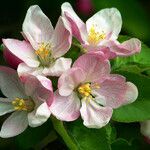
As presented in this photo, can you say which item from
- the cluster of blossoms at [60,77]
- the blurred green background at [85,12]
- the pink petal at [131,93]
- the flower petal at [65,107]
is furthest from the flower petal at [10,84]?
the blurred green background at [85,12]

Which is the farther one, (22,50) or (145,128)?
(145,128)

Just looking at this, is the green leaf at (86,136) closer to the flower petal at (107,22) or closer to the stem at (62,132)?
the stem at (62,132)

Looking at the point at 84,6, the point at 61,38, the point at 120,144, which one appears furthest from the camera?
the point at 84,6

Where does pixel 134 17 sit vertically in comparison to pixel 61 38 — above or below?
below

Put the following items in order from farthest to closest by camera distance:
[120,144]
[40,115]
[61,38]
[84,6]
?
[84,6], [120,144], [61,38], [40,115]

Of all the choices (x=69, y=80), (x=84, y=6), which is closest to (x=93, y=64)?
(x=69, y=80)

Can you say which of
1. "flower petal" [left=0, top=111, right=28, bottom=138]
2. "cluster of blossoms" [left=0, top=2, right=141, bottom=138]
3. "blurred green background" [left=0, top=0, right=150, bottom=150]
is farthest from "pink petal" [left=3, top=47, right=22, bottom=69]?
"blurred green background" [left=0, top=0, right=150, bottom=150]

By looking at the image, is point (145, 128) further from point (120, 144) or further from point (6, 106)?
point (6, 106)

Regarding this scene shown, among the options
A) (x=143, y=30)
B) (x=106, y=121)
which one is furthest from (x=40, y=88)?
(x=143, y=30)
